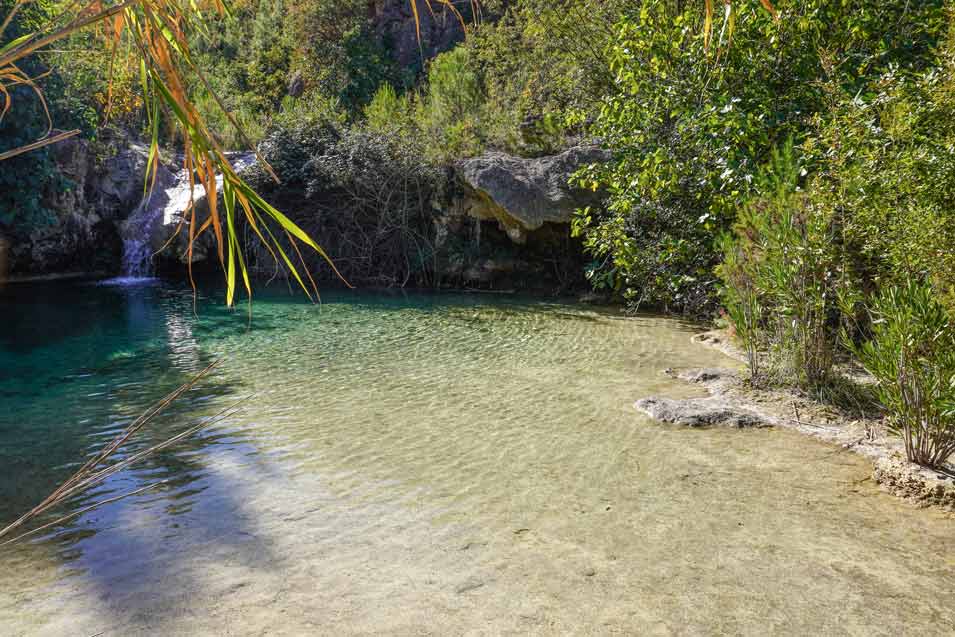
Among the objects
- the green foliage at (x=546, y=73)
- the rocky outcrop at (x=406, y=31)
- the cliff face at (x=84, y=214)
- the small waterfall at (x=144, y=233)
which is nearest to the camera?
the green foliage at (x=546, y=73)

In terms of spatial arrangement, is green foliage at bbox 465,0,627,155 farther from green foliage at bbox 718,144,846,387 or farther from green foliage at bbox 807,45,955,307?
green foliage at bbox 807,45,955,307

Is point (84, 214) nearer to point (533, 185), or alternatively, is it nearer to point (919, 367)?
point (533, 185)

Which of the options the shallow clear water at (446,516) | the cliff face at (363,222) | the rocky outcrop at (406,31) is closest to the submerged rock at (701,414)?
the shallow clear water at (446,516)

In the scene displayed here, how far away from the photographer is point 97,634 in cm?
273

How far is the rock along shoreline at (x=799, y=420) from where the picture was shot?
13.3ft

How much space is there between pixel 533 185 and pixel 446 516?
8.96m

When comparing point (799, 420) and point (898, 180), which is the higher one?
point (898, 180)

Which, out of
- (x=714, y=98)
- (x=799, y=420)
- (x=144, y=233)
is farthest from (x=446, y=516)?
(x=144, y=233)

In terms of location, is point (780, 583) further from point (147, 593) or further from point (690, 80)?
point (690, 80)

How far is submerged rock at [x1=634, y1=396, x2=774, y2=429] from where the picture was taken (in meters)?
5.39

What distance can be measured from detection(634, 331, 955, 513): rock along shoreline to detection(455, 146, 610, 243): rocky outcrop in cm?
564

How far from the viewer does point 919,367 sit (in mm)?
4164

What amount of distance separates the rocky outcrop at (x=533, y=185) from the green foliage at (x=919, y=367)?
780 centimetres

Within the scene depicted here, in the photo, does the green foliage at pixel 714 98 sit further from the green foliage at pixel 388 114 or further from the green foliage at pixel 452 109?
the green foliage at pixel 388 114
